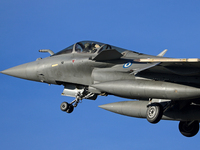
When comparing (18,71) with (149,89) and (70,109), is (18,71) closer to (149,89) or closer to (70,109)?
(70,109)

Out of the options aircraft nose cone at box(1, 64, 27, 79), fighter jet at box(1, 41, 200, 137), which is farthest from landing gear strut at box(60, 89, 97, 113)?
aircraft nose cone at box(1, 64, 27, 79)

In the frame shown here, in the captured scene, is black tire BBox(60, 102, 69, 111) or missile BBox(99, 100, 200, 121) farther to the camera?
black tire BBox(60, 102, 69, 111)

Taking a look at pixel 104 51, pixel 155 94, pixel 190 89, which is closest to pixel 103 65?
pixel 104 51

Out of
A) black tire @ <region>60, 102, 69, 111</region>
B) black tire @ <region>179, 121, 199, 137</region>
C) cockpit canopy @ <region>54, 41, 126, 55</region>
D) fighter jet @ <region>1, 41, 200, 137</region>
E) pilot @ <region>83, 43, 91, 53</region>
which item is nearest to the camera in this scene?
fighter jet @ <region>1, 41, 200, 137</region>

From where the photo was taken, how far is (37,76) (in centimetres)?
1675

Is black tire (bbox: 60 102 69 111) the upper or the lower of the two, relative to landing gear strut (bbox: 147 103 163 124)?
upper

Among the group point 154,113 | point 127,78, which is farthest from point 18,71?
point 154,113

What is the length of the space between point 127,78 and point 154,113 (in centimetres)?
159

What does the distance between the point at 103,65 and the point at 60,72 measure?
6.80ft

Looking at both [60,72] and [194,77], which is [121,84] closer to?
[194,77]

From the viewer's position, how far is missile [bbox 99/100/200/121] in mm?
14586

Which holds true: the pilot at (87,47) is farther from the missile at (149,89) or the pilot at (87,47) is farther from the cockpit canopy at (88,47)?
the missile at (149,89)

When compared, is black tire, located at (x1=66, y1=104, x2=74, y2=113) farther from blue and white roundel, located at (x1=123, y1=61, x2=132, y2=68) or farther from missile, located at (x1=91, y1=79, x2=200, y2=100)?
blue and white roundel, located at (x1=123, y1=61, x2=132, y2=68)

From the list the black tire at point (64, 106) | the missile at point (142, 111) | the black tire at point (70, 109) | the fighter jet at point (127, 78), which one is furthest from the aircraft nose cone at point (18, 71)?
the missile at point (142, 111)
